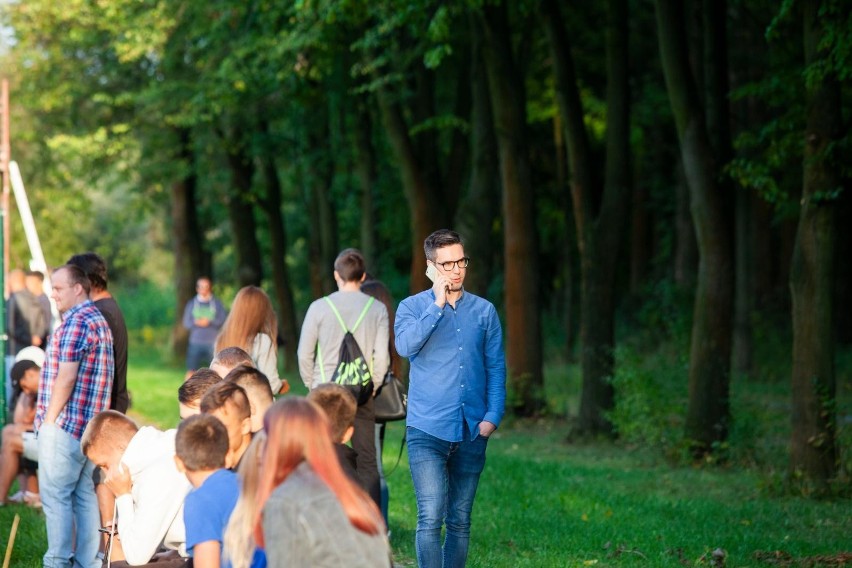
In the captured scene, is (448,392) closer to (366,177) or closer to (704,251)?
(704,251)

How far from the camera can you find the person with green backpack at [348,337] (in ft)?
29.8

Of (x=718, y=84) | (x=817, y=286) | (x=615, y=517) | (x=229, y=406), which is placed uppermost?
(x=718, y=84)

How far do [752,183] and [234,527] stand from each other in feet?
35.4

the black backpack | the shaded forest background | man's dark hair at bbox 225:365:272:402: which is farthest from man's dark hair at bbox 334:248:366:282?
the shaded forest background

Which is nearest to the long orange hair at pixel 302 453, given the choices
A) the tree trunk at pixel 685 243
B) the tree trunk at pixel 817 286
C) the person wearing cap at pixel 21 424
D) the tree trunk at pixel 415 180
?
the person wearing cap at pixel 21 424

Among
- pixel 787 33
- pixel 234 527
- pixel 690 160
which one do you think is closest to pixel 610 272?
pixel 690 160

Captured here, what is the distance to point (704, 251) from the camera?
1523 cm

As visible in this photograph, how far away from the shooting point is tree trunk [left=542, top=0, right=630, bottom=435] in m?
17.8

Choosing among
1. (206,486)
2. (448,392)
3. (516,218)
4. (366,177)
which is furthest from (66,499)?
(366,177)

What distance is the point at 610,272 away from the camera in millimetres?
17891

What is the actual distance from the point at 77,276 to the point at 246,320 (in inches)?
53.7

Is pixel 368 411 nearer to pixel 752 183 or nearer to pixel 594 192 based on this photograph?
pixel 752 183

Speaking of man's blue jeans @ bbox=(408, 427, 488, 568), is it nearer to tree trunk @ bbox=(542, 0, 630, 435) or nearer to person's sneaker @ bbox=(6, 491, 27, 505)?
person's sneaker @ bbox=(6, 491, 27, 505)

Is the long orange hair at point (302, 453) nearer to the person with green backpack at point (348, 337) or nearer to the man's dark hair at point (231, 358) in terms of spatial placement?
the man's dark hair at point (231, 358)
